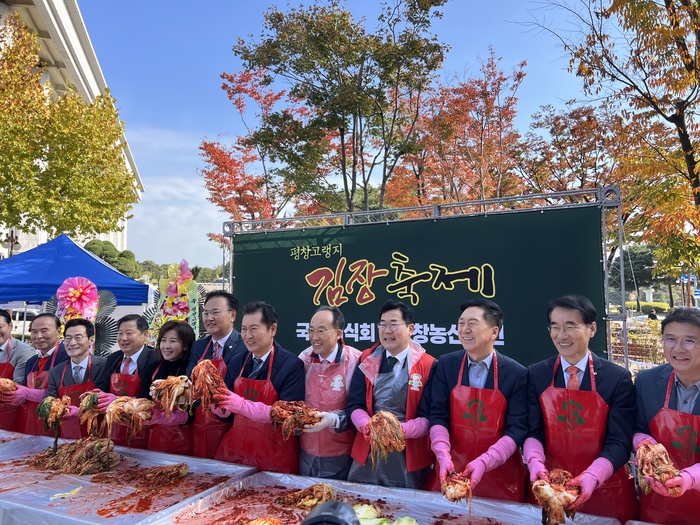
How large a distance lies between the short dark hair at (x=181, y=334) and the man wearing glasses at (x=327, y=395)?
39.9 inches

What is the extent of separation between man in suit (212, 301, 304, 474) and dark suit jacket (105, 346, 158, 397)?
785 millimetres

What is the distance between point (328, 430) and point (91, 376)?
6.19 feet

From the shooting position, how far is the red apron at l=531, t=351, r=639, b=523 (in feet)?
7.09

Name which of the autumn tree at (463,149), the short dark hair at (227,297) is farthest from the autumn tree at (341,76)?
the short dark hair at (227,297)

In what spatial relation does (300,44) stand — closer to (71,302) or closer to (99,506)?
(71,302)

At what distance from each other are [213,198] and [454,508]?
1252cm

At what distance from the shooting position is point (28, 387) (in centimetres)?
382

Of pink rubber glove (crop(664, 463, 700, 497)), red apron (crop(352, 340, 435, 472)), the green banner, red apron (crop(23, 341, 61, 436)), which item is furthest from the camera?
the green banner

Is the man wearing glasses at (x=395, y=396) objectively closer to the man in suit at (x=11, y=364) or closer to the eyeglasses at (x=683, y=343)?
the eyeglasses at (x=683, y=343)

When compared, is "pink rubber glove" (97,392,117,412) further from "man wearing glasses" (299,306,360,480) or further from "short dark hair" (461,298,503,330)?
"short dark hair" (461,298,503,330)

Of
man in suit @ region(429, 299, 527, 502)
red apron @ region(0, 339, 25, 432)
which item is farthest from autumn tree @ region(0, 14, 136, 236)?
man in suit @ region(429, 299, 527, 502)

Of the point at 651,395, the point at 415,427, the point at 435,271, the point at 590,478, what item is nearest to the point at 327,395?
the point at 415,427

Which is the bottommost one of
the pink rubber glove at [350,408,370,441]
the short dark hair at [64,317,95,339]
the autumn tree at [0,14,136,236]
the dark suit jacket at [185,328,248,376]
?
the pink rubber glove at [350,408,370,441]

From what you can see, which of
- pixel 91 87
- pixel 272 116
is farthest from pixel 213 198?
pixel 91 87
